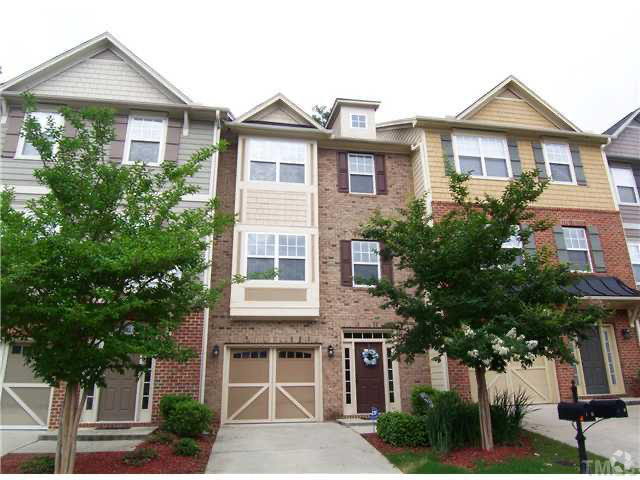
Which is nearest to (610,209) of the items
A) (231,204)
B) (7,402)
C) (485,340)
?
(485,340)

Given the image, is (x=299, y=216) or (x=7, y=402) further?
(x=299, y=216)

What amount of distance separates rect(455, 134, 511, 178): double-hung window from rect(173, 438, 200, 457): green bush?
11220 mm

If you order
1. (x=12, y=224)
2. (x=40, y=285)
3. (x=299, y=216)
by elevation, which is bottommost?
(x=40, y=285)

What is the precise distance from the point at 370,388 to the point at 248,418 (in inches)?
139

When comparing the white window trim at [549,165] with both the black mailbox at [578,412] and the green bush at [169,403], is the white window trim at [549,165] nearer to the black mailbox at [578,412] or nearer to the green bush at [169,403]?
the black mailbox at [578,412]

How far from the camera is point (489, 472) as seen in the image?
23.5 ft

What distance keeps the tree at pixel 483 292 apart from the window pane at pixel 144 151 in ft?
25.0

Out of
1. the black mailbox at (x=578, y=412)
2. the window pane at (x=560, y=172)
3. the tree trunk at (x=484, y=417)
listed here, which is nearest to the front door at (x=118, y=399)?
the tree trunk at (x=484, y=417)

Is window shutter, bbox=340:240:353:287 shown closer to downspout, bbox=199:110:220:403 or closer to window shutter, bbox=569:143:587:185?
downspout, bbox=199:110:220:403

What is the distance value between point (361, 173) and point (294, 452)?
9241 millimetres

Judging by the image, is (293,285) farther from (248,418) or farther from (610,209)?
(610,209)

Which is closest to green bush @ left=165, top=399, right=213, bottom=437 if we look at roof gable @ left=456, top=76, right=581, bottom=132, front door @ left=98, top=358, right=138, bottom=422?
front door @ left=98, top=358, right=138, bottom=422

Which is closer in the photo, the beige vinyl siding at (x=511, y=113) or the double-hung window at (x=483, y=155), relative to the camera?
the double-hung window at (x=483, y=155)

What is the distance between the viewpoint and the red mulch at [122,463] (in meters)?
7.20
